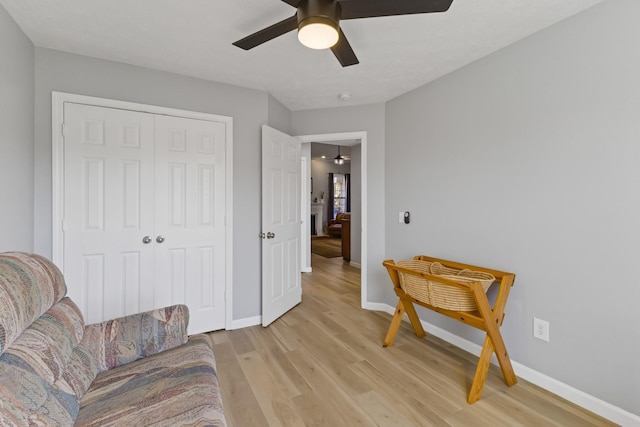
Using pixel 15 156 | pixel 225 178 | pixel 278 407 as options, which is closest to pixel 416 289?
pixel 278 407

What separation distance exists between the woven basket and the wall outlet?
370mm

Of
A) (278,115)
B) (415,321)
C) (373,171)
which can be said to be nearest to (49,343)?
(415,321)

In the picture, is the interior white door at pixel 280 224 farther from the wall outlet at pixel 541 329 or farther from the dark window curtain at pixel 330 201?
the dark window curtain at pixel 330 201

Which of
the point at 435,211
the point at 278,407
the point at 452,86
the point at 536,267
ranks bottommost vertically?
the point at 278,407

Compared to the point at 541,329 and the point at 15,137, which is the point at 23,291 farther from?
the point at 541,329

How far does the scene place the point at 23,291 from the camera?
103 centimetres

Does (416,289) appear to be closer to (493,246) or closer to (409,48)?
(493,246)

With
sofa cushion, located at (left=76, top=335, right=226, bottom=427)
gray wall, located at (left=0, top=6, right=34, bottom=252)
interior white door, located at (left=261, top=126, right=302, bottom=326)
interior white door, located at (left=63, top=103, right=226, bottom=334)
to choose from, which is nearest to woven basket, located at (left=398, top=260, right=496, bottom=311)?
interior white door, located at (left=261, top=126, right=302, bottom=326)

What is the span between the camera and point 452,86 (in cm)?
256

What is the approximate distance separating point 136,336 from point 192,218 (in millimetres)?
1357

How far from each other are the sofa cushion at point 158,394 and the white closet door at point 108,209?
123cm

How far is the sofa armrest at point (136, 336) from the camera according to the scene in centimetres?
140

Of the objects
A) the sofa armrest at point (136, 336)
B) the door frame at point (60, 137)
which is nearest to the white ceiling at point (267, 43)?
the door frame at point (60, 137)

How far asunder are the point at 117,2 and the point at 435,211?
2702 millimetres
